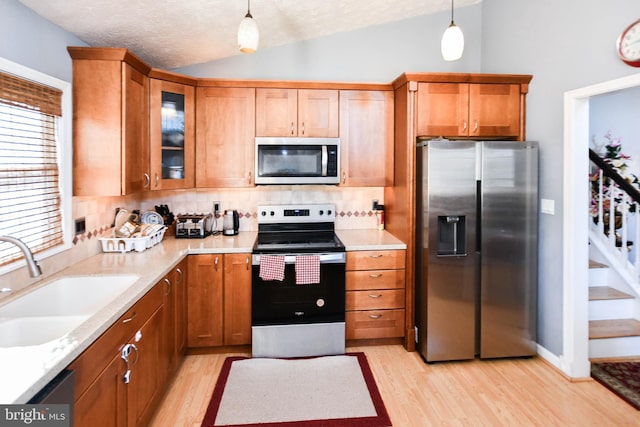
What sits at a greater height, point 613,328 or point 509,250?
point 509,250

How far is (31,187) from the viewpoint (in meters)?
2.01

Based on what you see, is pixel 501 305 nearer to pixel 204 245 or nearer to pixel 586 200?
pixel 586 200

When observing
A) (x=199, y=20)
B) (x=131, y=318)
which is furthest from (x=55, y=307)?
(x=199, y=20)

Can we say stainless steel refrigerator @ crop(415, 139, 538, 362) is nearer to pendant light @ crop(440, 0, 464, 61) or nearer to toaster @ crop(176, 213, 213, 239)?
pendant light @ crop(440, 0, 464, 61)

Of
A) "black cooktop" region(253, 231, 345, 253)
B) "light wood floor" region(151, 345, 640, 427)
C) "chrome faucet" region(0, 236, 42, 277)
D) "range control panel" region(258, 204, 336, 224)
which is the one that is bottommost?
"light wood floor" region(151, 345, 640, 427)

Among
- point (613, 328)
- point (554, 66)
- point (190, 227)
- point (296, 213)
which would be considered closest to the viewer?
point (554, 66)

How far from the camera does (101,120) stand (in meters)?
2.40

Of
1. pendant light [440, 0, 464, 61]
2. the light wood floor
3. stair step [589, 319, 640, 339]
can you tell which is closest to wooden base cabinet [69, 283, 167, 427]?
the light wood floor

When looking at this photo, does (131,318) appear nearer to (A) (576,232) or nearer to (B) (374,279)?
(B) (374,279)

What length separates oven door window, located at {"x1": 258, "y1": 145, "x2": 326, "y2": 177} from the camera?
10.3ft

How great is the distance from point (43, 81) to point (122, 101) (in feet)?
1.45

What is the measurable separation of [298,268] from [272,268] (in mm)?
197

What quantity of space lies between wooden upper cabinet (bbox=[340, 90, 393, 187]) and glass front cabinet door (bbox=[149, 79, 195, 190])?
4.24 ft

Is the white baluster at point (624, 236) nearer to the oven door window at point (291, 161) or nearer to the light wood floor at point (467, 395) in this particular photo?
the light wood floor at point (467, 395)
